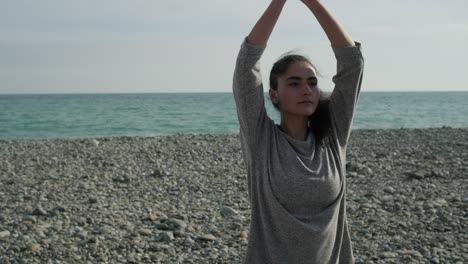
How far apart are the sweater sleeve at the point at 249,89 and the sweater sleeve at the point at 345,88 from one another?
40 centimetres

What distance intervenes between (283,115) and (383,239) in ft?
14.0

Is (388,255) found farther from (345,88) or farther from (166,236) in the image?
(345,88)

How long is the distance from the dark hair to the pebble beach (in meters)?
3.50

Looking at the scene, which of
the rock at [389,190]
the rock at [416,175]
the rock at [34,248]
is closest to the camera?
the rock at [34,248]

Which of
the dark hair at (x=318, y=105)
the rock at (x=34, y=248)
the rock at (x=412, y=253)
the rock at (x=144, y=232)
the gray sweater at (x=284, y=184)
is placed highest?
the dark hair at (x=318, y=105)

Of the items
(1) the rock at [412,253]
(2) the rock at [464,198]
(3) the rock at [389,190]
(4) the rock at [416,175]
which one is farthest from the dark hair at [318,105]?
(4) the rock at [416,175]

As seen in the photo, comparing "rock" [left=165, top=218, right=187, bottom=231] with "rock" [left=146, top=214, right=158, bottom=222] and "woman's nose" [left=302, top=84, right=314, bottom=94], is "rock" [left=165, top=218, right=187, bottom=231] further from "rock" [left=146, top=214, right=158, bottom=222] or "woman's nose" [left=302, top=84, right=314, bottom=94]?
"woman's nose" [left=302, top=84, right=314, bottom=94]

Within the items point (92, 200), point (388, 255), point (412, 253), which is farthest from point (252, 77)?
point (92, 200)

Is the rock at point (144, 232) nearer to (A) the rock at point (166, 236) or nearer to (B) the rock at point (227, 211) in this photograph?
(A) the rock at point (166, 236)

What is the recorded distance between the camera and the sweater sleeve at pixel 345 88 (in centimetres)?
278

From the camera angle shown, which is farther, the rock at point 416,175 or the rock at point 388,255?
the rock at point 416,175

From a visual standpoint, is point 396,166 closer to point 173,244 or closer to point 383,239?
point 383,239

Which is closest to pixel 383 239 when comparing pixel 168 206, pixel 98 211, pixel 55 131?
pixel 168 206

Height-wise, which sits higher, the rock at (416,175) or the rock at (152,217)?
the rock at (416,175)
